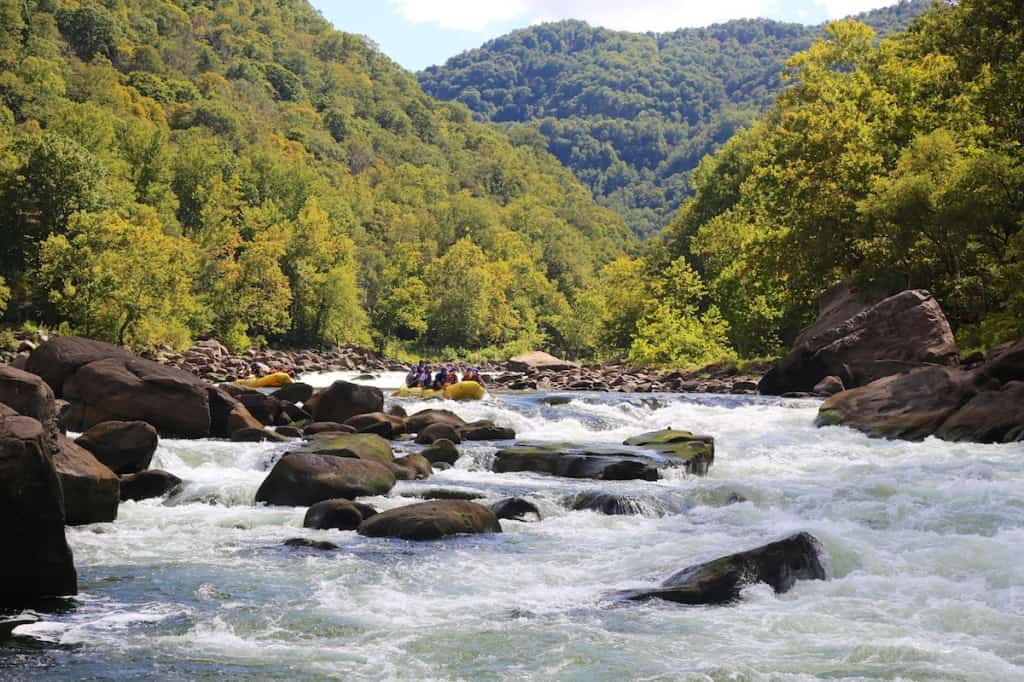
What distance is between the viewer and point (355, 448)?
19.4 meters

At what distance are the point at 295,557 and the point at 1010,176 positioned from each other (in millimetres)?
25495

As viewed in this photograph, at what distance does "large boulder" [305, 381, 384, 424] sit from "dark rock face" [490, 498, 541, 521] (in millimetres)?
11834

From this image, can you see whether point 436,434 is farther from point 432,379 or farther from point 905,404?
point 432,379

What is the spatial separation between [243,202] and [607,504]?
82.8 meters

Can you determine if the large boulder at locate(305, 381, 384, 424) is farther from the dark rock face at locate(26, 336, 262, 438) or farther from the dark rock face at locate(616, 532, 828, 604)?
the dark rock face at locate(616, 532, 828, 604)

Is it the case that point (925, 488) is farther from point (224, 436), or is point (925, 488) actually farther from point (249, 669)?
point (224, 436)

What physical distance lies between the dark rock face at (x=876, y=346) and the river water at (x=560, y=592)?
12022 millimetres

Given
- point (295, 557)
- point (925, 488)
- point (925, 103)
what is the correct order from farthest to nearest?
point (925, 103), point (925, 488), point (295, 557)

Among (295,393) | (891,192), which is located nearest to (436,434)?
(295,393)

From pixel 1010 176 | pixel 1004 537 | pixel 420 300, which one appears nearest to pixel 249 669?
pixel 1004 537

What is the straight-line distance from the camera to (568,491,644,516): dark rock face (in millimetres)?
16359

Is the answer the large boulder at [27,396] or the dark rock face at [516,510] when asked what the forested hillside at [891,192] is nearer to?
the dark rock face at [516,510]

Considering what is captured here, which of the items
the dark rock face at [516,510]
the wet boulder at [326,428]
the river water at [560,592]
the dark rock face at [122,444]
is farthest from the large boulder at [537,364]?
the dark rock face at [516,510]

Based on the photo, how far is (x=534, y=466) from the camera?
2105 cm
